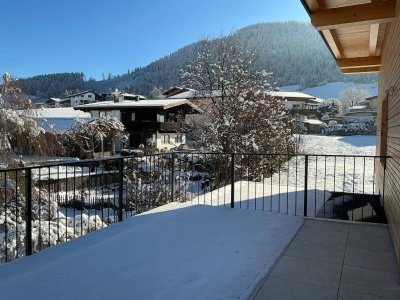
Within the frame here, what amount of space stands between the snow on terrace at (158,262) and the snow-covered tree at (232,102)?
30.0ft

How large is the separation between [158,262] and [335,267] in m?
1.54

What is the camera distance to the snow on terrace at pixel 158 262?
7.75ft

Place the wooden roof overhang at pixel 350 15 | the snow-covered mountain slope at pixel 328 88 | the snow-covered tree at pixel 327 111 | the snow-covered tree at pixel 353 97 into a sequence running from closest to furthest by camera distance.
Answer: the wooden roof overhang at pixel 350 15 → the snow-covered tree at pixel 327 111 → the snow-covered tree at pixel 353 97 → the snow-covered mountain slope at pixel 328 88

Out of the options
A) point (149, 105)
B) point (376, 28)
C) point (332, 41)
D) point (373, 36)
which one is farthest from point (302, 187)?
point (149, 105)

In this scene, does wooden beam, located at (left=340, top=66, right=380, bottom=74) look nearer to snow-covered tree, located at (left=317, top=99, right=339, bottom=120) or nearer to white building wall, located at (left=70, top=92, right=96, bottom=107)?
snow-covered tree, located at (left=317, top=99, right=339, bottom=120)

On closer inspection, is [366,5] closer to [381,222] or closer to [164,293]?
[381,222]

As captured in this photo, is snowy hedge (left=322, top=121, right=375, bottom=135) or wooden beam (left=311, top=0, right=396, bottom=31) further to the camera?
snowy hedge (left=322, top=121, right=375, bottom=135)

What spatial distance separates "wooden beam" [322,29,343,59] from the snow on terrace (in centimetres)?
274

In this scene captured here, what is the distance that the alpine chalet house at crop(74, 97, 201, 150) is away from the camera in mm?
23375

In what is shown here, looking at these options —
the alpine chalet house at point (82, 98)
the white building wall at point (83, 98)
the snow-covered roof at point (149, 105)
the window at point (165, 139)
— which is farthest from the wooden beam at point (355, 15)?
the white building wall at point (83, 98)

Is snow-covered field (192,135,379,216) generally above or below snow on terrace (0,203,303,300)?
below

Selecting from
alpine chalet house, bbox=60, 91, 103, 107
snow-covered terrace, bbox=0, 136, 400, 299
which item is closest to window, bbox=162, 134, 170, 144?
snow-covered terrace, bbox=0, 136, 400, 299

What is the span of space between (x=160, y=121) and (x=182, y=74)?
9.87m

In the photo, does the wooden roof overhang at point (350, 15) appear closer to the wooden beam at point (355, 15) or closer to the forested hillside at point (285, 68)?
the wooden beam at point (355, 15)
